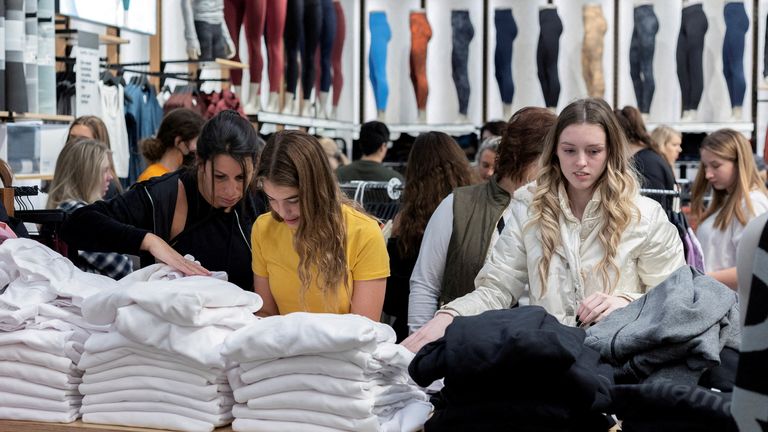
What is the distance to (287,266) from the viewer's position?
8.75 ft

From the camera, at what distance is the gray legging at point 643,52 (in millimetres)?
9891

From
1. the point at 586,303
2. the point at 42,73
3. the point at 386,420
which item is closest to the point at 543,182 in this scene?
the point at 586,303

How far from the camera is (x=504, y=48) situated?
10.3 metres

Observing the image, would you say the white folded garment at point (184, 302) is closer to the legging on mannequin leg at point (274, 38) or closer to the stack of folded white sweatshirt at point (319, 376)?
the stack of folded white sweatshirt at point (319, 376)

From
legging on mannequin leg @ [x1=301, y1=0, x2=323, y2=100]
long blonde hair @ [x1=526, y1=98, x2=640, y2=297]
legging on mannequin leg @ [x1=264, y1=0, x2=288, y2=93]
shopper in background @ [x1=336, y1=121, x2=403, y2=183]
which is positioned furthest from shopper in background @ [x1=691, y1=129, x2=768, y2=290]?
legging on mannequin leg @ [x1=301, y1=0, x2=323, y2=100]

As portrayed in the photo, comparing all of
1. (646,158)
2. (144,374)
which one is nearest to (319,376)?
(144,374)

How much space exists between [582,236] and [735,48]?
764 cm

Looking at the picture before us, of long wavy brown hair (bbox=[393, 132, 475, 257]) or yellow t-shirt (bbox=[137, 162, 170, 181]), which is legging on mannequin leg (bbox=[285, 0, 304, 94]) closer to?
yellow t-shirt (bbox=[137, 162, 170, 181])

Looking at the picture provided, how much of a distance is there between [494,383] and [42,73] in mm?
4564

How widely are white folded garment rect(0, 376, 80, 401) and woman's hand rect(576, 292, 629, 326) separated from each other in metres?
1.14

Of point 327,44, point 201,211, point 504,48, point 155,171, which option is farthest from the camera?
point 504,48

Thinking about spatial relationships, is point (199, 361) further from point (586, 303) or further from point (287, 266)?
point (586, 303)

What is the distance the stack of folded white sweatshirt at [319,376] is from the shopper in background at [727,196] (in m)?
2.83

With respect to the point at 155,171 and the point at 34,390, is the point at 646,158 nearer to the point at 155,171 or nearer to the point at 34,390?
the point at 155,171
